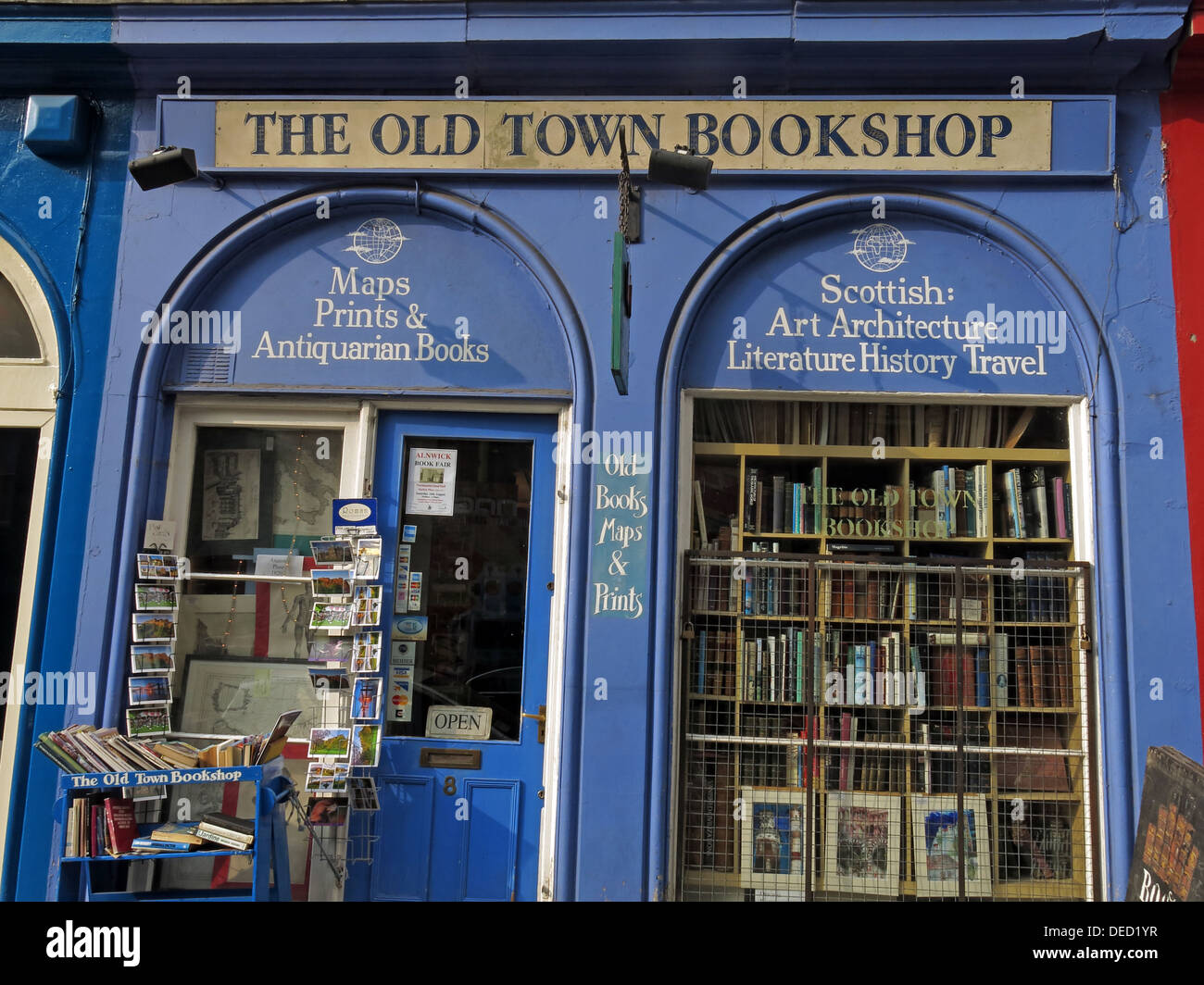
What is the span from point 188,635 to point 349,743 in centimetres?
115

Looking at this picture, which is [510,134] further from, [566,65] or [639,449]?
[639,449]

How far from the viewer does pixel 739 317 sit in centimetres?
509

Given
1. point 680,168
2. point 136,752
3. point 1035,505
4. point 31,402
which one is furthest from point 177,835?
point 1035,505

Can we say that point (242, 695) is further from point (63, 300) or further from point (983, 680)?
point (983, 680)

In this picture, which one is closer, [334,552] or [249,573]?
[334,552]

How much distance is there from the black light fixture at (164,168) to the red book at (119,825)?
3119mm

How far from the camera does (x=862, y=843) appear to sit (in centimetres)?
474

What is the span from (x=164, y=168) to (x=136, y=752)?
2.96m

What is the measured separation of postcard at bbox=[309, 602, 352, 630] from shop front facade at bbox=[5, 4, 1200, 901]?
0.37 ft

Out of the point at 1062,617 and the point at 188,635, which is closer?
the point at 1062,617

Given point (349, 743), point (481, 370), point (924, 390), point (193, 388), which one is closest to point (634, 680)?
point (349, 743)

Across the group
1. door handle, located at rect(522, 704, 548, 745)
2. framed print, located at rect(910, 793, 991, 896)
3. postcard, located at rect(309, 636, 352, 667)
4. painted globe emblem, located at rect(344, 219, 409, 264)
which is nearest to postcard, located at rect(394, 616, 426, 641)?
postcard, located at rect(309, 636, 352, 667)

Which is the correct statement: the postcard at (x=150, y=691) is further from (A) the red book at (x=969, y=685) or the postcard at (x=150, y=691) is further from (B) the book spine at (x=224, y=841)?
(A) the red book at (x=969, y=685)

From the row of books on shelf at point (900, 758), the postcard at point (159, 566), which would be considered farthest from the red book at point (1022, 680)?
the postcard at point (159, 566)
